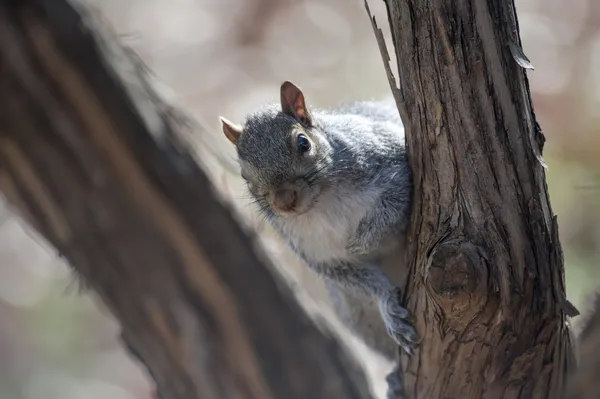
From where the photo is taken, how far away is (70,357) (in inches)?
157

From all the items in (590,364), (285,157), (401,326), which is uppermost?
(285,157)

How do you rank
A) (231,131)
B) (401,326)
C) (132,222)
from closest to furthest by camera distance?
(401,326), (231,131), (132,222)

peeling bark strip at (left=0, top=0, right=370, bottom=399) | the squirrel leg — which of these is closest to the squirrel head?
the squirrel leg

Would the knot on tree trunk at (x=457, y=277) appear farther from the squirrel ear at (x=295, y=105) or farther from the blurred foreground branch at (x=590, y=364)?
the squirrel ear at (x=295, y=105)

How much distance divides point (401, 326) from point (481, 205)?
345 mm

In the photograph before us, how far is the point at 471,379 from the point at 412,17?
27.4 inches

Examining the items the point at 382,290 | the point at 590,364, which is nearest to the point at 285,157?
the point at 382,290

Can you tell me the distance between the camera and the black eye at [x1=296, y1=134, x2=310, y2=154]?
5.85ft

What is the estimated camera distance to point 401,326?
1674 millimetres

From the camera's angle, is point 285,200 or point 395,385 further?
point 395,385

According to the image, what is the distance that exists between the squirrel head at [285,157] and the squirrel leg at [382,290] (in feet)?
0.71

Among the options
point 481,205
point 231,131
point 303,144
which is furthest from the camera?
point 231,131

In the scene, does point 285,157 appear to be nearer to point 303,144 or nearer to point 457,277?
point 303,144

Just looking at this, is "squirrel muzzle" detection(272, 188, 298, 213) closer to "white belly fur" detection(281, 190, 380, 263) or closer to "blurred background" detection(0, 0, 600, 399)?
"white belly fur" detection(281, 190, 380, 263)
